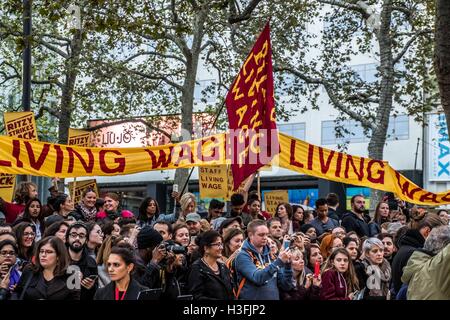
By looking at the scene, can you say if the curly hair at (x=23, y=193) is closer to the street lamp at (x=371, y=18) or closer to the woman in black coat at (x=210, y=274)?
the woman in black coat at (x=210, y=274)

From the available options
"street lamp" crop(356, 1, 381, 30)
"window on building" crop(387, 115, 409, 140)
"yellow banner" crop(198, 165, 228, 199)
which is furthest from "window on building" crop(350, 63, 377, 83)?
"yellow banner" crop(198, 165, 228, 199)

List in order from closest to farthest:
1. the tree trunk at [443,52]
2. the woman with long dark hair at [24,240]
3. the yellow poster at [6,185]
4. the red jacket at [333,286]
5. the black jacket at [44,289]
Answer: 1. the tree trunk at [443,52]
2. the black jacket at [44,289]
3. the red jacket at [333,286]
4. the woman with long dark hair at [24,240]
5. the yellow poster at [6,185]

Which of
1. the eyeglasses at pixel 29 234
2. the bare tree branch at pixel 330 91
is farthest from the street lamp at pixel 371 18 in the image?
the eyeglasses at pixel 29 234

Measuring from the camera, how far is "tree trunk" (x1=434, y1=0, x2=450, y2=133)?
5.99m

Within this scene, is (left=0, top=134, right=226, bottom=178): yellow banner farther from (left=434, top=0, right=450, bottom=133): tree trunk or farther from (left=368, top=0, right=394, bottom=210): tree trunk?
(left=368, top=0, right=394, bottom=210): tree trunk

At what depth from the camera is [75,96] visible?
23.2 metres

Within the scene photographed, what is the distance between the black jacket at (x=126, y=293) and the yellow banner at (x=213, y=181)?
10028mm

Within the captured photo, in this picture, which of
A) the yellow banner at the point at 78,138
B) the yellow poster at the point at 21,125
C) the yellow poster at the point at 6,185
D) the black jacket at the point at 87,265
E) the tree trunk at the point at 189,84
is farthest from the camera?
the tree trunk at the point at 189,84

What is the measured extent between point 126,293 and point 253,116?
3.84m

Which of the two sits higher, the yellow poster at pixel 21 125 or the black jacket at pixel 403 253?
the yellow poster at pixel 21 125

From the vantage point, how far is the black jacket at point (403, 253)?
25.1ft

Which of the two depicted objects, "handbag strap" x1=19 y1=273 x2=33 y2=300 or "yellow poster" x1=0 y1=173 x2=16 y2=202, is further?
"yellow poster" x1=0 y1=173 x2=16 y2=202

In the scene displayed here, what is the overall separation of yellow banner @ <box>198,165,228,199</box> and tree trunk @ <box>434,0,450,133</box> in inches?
424
